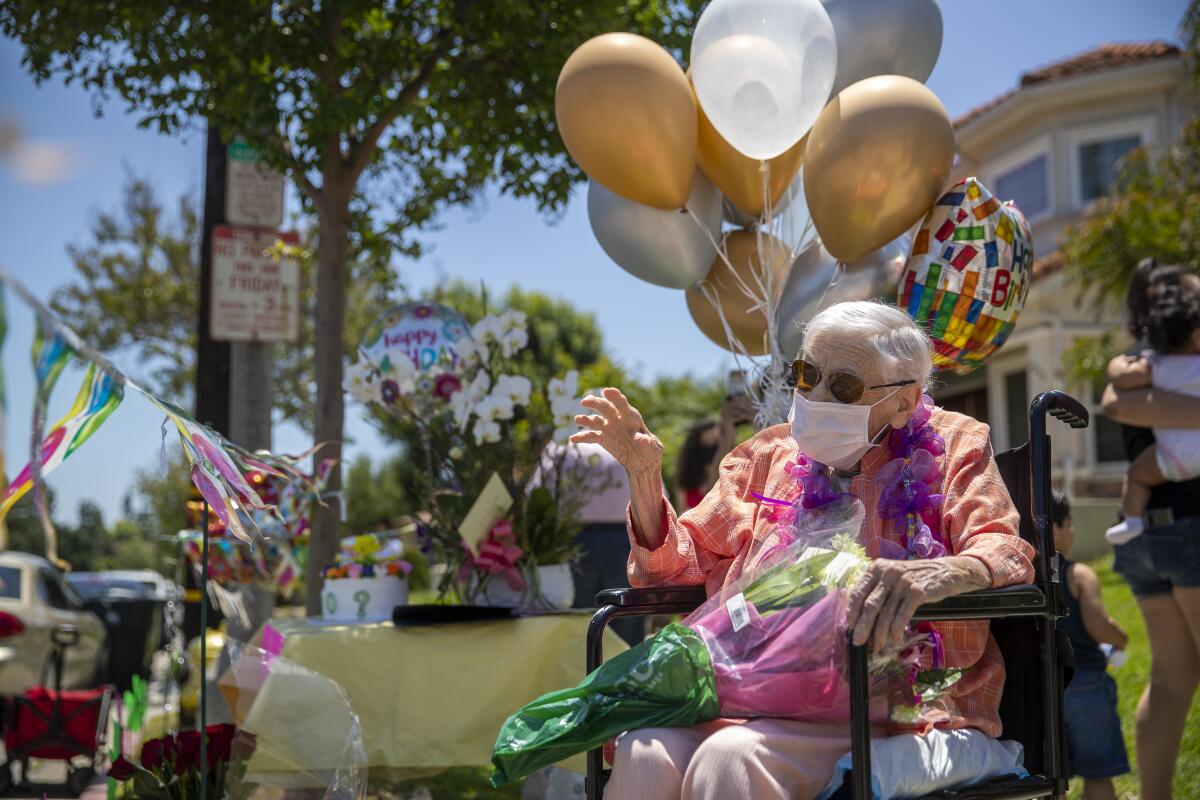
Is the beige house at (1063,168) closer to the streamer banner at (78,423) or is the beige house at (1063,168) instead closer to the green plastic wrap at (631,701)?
the green plastic wrap at (631,701)

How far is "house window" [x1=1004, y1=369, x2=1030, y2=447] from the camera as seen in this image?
685 inches

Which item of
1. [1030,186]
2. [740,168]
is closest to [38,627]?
[740,168]

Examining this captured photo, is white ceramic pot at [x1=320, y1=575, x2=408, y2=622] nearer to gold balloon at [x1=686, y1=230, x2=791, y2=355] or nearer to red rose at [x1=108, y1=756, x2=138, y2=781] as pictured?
red rose at [x1=108, y1=756, x2=138, y2=781]

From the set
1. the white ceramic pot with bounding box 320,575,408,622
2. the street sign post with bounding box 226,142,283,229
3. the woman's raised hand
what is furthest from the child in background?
the street sign post with bounding box 226,142,283,229

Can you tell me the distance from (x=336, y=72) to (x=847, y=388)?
3694mm

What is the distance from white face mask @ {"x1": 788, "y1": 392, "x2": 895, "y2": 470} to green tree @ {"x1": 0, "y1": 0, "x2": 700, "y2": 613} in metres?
3.04

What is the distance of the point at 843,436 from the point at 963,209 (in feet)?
3.93

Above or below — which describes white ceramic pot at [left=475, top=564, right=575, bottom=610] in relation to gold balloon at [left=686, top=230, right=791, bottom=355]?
below

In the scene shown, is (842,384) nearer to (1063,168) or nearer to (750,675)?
(750,675)

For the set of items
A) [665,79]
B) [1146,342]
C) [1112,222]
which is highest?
[1112,222]

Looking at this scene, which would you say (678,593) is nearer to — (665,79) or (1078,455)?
(665,79)

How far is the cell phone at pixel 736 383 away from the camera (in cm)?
403

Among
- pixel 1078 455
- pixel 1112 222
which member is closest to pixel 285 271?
pixel 1112 222

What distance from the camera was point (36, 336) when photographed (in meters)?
1.69
